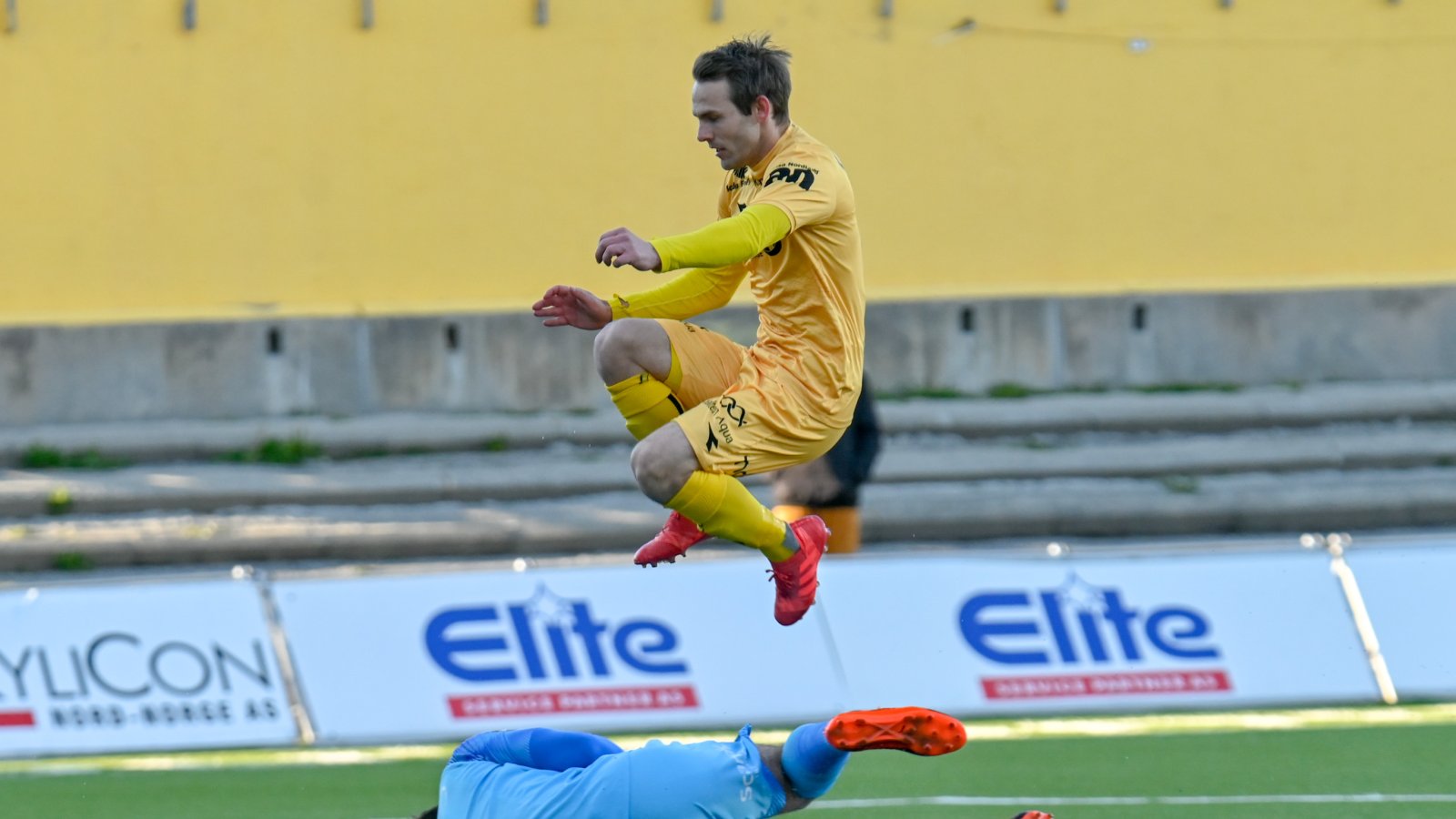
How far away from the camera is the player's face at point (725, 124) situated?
6066 mm

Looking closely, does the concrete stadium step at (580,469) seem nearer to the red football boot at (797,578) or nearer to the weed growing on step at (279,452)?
the weed growing on step at (279,452)

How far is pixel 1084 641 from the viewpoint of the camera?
35.5 ft

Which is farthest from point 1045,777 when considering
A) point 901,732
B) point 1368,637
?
point 901,732

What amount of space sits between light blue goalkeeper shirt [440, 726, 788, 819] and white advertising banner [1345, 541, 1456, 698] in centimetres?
554

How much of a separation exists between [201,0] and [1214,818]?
1112 centimetres

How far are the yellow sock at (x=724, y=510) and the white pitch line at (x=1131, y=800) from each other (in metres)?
3.10

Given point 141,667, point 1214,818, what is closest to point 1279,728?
point 1214,818

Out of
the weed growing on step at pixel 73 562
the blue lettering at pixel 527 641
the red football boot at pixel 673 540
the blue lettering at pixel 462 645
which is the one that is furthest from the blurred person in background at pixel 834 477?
the weed growing on step at pixel 73 562

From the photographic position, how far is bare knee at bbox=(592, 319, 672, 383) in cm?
636

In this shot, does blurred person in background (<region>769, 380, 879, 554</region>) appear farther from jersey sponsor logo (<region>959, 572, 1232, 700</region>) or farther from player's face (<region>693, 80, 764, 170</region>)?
player's face (<region>693, 80, 764, 170</region>)

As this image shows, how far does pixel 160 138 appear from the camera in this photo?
16.4 m

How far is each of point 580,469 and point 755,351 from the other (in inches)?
361

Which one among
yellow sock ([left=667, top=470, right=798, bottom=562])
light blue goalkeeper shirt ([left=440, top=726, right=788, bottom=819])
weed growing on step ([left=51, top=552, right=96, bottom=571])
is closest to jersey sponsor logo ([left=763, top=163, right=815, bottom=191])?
yellow sock ([left=667, top=470, right=798, bottom=562])

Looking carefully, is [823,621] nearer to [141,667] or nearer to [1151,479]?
[141,667]
